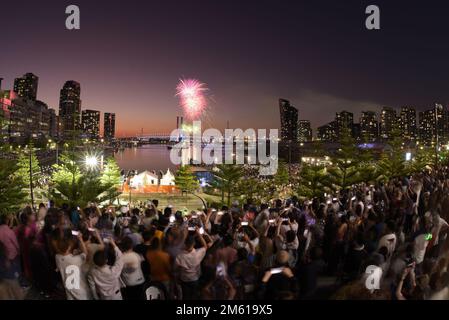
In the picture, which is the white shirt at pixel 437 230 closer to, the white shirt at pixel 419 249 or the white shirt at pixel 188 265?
the white shirt at pixel 419 249

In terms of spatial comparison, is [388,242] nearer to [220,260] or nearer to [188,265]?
[220,260]

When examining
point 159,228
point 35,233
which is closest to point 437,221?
point 159,228

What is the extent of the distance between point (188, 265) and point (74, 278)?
1526 millimetres

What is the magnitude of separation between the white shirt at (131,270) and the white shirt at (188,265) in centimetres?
54

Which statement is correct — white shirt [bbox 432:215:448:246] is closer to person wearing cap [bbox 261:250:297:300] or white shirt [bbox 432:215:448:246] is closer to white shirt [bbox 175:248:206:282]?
person wearing cap [bbox 261:250:297:300]

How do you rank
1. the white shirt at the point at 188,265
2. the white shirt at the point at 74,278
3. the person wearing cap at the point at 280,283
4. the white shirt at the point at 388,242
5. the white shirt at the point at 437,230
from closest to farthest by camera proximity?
the person wearing cap at the point at 280,283 < the white shirt at the point at 74,278 < the white shirt at the point at 188,265 < the white shirt at the point at 388,242 < the white shirt at the point at 437,230

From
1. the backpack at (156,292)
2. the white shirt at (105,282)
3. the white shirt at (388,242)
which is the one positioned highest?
the white shirt at (388,242)

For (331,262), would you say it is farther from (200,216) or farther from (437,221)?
(200,216)

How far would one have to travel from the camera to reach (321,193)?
2712 centimetres

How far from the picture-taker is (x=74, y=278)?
4801mm

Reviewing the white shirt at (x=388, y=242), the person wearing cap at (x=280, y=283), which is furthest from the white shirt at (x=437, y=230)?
the person wearing cap at (x=280, y=283)

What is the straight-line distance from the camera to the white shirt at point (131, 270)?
5.01m

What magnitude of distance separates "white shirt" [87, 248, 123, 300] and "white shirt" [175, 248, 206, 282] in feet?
2.75

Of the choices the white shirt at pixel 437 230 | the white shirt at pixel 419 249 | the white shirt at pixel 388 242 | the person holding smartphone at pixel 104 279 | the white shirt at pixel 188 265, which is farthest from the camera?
the white shirt at pixel 437 230
